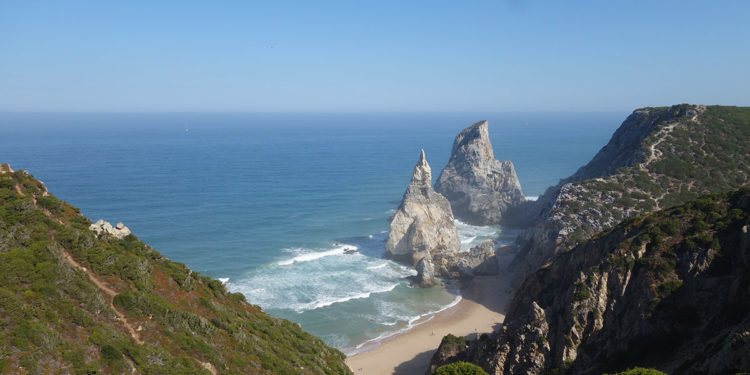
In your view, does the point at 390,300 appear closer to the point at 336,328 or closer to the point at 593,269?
the point at 336,328

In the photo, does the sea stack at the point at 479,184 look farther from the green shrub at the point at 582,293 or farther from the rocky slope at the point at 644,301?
the green shrub at the point at 582,293

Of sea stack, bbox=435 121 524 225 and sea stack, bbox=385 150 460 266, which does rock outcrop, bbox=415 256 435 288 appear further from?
sea stack, bbox=435 121 524 225

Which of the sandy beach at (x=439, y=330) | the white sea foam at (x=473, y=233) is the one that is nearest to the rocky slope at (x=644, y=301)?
the sandy beach at (x=439, y=330)

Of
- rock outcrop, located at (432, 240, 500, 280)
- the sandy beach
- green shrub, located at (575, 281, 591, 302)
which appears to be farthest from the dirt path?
rock outcrop, located at (432, 240, 500, 280)

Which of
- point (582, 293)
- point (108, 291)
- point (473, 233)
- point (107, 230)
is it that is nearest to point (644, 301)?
point (582, 293)

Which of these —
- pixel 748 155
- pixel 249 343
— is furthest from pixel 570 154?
pixel 249 343

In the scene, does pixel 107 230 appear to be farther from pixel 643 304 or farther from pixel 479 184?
pixel 479 184
